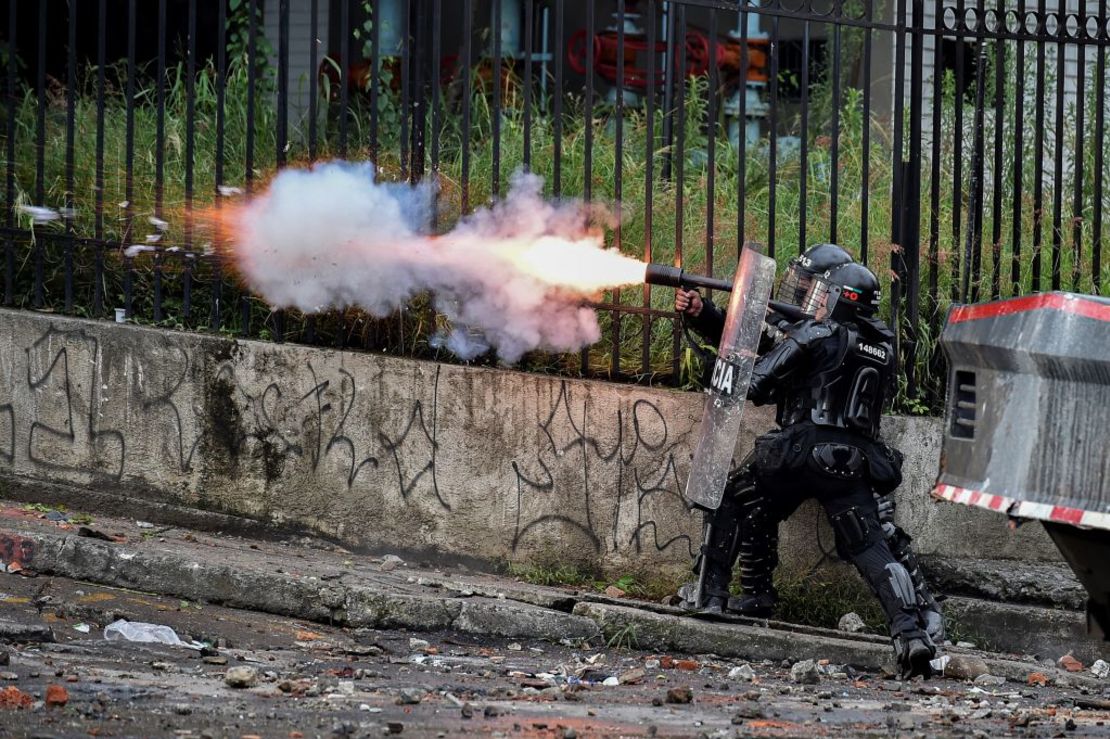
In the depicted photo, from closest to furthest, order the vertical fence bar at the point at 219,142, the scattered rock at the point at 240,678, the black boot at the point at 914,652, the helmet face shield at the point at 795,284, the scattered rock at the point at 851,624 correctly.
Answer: the scattered rock at the point at 240,678, the black boot at the point at 914,652, the helmet face shield at the point at 795,284, the scattered rock at the point at 851,624, the vertical fence bar at the point at 219,142

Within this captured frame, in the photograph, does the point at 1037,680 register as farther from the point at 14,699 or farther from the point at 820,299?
the point at 14,699

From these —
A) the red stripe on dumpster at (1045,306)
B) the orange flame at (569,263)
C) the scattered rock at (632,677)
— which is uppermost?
the orange flame at (569,263)

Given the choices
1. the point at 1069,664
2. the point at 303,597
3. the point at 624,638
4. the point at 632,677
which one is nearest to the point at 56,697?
the point at 303,597

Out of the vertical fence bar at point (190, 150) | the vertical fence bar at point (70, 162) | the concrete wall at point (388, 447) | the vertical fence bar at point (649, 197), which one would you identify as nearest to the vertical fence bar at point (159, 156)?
the vertical fence bar at point (190, 150)

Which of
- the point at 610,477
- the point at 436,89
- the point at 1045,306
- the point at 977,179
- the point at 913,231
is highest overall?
the point at 436,89

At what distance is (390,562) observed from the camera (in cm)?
765

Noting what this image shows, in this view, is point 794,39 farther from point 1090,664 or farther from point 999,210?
point 1090,664

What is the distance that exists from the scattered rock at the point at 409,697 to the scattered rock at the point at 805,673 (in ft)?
5.71

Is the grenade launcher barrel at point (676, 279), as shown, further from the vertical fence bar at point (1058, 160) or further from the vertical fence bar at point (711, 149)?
the vertical fence bar at point (1058, 160)

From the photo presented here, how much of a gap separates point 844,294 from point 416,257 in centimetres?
209

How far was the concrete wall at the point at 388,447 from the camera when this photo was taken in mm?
7668

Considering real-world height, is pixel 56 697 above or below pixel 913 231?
below

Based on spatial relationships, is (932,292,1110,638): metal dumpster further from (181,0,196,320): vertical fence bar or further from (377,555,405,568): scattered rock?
(181,0,196,320): vertical fence bar

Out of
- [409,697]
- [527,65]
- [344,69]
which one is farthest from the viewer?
[344,69]
